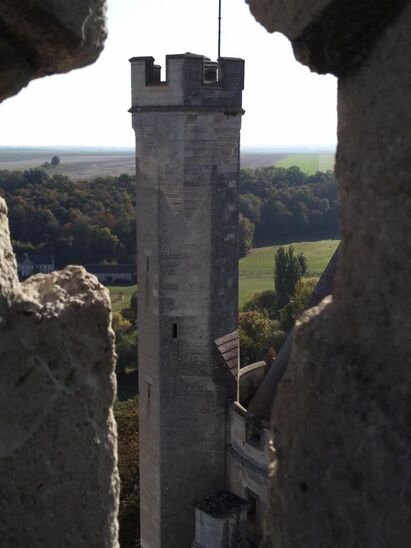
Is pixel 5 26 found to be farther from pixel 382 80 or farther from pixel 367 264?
pixel 367 264

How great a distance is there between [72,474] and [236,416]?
8770 mm

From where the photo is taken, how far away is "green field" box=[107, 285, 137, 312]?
41037 mm

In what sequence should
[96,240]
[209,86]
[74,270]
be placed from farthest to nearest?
[96,240] → [209,86] → [74,270]

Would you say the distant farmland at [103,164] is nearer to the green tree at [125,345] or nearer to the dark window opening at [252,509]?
the green tree at [125,345]

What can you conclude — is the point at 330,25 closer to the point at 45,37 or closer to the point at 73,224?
the point at 45,37

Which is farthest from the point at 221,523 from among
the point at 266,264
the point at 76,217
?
the point at 266,264

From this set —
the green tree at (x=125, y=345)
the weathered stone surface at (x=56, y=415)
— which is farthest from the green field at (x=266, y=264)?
the weathered stone surface at (x=56, y=415)

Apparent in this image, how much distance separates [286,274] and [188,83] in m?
22.0

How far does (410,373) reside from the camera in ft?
5.94

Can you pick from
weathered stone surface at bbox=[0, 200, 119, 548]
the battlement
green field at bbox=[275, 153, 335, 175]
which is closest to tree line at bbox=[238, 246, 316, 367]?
the battlement

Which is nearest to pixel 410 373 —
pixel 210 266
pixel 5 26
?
pixel 5 26

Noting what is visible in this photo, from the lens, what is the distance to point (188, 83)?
33.1 feet

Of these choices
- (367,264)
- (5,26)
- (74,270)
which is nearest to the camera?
(367,264)

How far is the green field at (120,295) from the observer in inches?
1616
